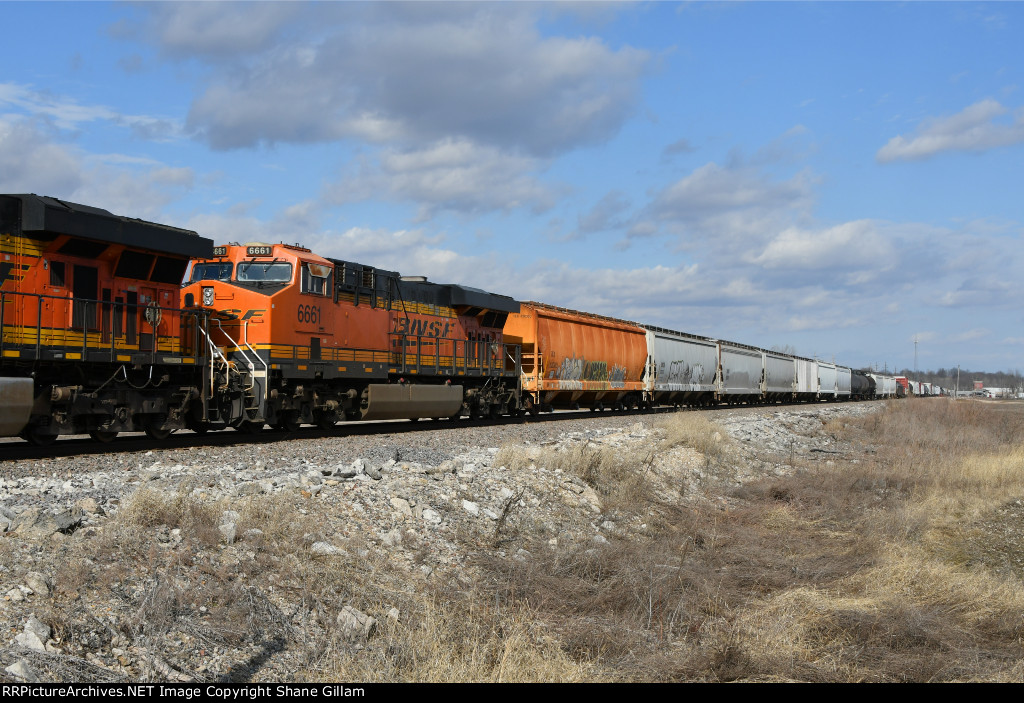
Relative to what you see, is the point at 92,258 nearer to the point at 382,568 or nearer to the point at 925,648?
the point at 382,568

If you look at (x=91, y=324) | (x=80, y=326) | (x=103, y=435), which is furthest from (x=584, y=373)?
(x=80, y=326)

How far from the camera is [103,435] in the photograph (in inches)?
532

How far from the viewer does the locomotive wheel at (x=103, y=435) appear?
524 inches

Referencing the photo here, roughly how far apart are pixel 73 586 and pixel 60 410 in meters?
7.48

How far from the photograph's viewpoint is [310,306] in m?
17.1

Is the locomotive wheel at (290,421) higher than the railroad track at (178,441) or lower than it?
higher

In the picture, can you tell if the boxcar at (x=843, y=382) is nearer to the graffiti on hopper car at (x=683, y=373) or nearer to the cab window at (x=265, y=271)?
the graffiti on hopper car at (x=683, y=373)

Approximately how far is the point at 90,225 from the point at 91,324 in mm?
1511

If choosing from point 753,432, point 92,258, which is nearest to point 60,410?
point 92,258

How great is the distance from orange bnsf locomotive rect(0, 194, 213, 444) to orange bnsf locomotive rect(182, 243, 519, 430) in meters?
1.01

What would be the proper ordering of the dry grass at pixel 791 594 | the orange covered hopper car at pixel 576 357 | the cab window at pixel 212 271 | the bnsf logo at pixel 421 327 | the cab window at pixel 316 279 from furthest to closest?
the orange covered hopper car at pixel 576 357 < the bnsf logo at pixel 421 327 < the cab window at pixel 316 279 < the cab window at pixel 212 271 < the dry grass at pixel 791 594

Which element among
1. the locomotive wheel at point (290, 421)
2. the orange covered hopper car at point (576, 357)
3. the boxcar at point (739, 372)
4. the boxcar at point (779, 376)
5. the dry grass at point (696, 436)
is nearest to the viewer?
the locomotive wheel at point (290, 421)

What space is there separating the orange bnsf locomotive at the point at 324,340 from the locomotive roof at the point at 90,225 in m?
1.69

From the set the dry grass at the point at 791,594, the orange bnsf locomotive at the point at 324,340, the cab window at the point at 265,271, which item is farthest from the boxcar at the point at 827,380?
the cab window at the point at 265,271
